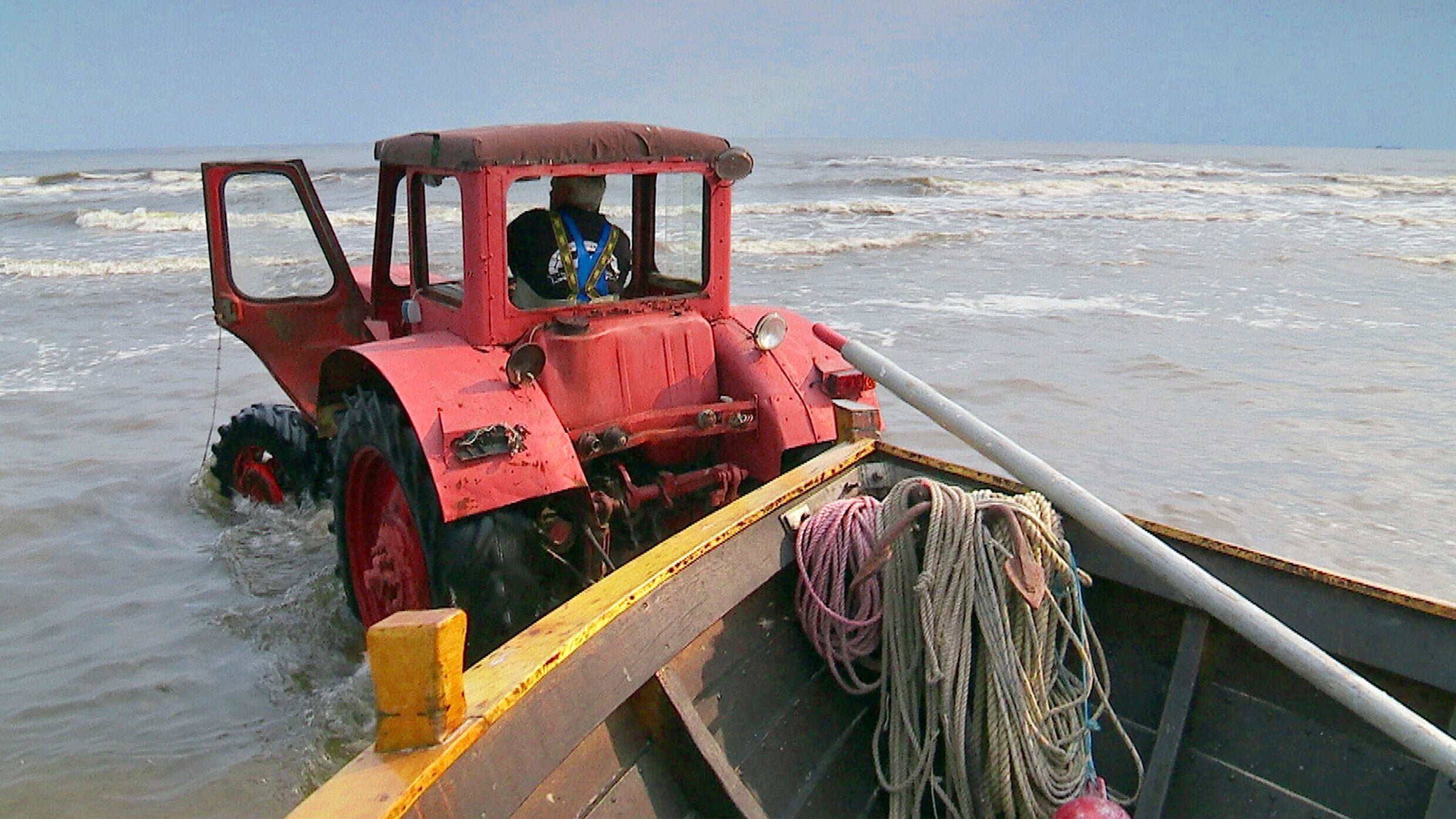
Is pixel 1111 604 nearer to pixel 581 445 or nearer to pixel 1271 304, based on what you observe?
pixel 581 445

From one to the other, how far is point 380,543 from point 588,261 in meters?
1.28

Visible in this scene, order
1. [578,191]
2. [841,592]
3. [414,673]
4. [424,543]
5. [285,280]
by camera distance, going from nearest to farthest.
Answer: [414,673] < [841,592] < [424,543] < [578,191] < [285,280]

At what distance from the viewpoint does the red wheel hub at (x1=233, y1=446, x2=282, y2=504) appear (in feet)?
18.1

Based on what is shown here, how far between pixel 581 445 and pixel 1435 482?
5.66 metres

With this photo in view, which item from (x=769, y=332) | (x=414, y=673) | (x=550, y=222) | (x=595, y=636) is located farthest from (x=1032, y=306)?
(x=414, y=673)

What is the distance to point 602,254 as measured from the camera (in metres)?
3.79

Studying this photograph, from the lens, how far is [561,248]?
12.1ft

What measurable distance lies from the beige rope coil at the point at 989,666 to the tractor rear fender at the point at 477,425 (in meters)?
1.12

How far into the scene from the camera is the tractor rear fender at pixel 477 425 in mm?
3016

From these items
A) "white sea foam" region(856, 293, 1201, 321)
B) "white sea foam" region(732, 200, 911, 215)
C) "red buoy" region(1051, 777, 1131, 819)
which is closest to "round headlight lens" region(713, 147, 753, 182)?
"red buoy" region(1051, 777, 1131, 819)

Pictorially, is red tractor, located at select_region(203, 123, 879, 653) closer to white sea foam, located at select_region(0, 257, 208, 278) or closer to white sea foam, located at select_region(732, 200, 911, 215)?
white sea foam, located at select_region(0, 257, 208, 278)

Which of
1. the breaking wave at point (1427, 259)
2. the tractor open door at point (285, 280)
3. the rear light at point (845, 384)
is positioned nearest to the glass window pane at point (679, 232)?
the rear light at point (845, 384)

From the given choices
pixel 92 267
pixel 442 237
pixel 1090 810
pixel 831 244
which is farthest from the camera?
pixel 831 244

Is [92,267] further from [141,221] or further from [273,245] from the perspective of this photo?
[273,245]
